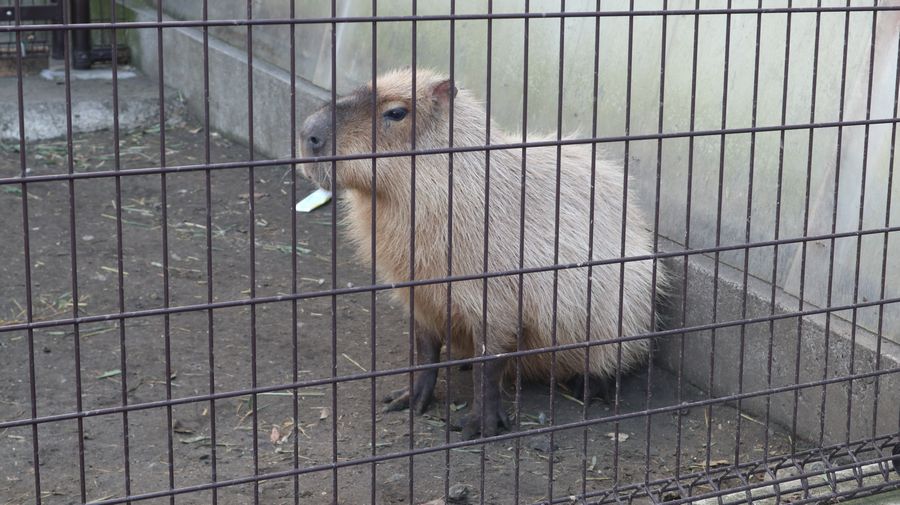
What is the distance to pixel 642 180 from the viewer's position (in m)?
4.32

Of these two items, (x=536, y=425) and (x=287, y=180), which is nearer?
(x=536, y=425)

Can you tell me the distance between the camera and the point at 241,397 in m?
3.93

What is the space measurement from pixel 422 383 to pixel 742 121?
57.3 inches

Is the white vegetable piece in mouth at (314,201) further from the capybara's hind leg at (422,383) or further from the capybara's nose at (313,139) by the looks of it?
the capybara's nose at (313,139)

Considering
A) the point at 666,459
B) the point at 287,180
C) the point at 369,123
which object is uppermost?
the point at 369,123

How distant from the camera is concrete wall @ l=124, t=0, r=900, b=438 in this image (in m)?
3.39

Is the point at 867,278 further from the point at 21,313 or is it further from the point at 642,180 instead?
the point at 21,313

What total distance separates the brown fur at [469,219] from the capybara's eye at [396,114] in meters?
0.02

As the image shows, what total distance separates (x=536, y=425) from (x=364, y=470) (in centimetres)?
72

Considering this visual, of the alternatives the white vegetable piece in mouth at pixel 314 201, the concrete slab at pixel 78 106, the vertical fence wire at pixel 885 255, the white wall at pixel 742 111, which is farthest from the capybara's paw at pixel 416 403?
the concrete slab at pixel 78 106

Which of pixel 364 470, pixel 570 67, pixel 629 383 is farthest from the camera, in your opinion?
pixel 570 67

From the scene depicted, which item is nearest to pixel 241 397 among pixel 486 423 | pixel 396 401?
pixel 396 401

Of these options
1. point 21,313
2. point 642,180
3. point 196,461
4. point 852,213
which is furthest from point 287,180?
point 852,213

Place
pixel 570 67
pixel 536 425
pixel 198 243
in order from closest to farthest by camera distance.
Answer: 1. pixel 536 425
2. pixel 570 67
3. pixel 198 243
